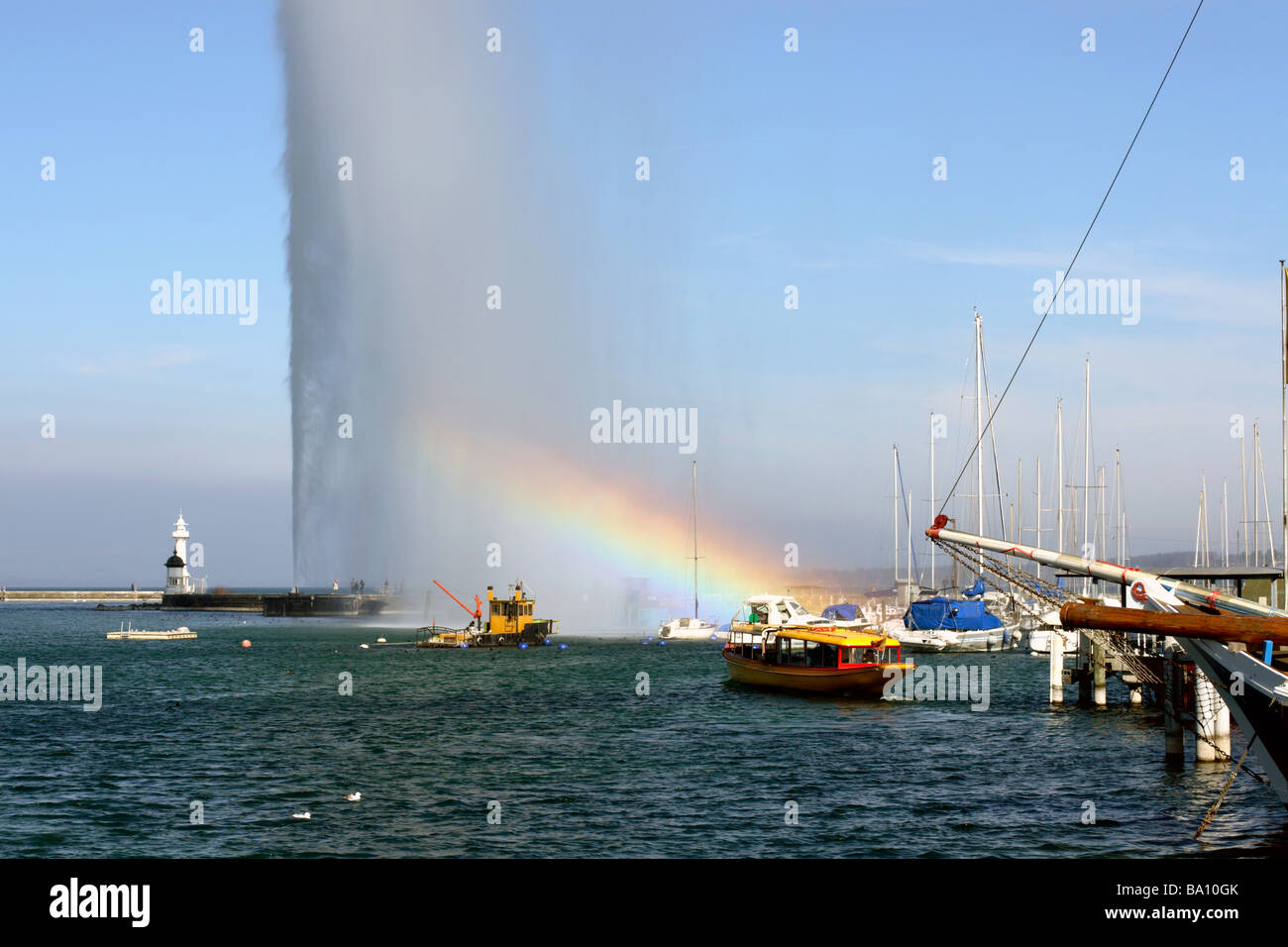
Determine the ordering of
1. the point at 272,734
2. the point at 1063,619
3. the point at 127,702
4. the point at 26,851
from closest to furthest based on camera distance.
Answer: the point at 1063,619
the point at 26,851
the point at 272,734
the point at 127,702

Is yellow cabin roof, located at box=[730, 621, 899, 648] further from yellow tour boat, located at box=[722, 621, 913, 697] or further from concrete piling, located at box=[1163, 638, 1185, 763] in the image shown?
concrete piling, located at box=[1163, 638, 1185, 763]

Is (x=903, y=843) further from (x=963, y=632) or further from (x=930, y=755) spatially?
(x=963, y=632)

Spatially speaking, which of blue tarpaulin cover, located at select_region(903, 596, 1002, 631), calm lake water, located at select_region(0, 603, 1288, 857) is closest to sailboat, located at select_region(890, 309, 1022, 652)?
blue tarpaulin cover, located at select_region(903, 596, 1002, 631)

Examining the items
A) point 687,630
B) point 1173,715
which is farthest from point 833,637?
point 687,630

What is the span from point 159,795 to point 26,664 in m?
66.2

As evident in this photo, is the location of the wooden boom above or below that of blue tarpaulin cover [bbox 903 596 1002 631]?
above

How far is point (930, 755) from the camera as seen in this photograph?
41.7 metres

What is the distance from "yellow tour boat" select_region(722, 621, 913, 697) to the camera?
62.9 m

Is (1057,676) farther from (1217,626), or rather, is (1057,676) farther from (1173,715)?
(1217,626)

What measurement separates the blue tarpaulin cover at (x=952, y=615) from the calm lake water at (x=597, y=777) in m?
31.6

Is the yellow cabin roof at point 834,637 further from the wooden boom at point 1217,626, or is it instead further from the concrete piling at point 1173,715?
the wooden boom at point 1217,626

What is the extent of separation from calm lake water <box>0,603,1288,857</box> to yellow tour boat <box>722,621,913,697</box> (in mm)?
1614

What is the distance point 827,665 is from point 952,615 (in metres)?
39.6
